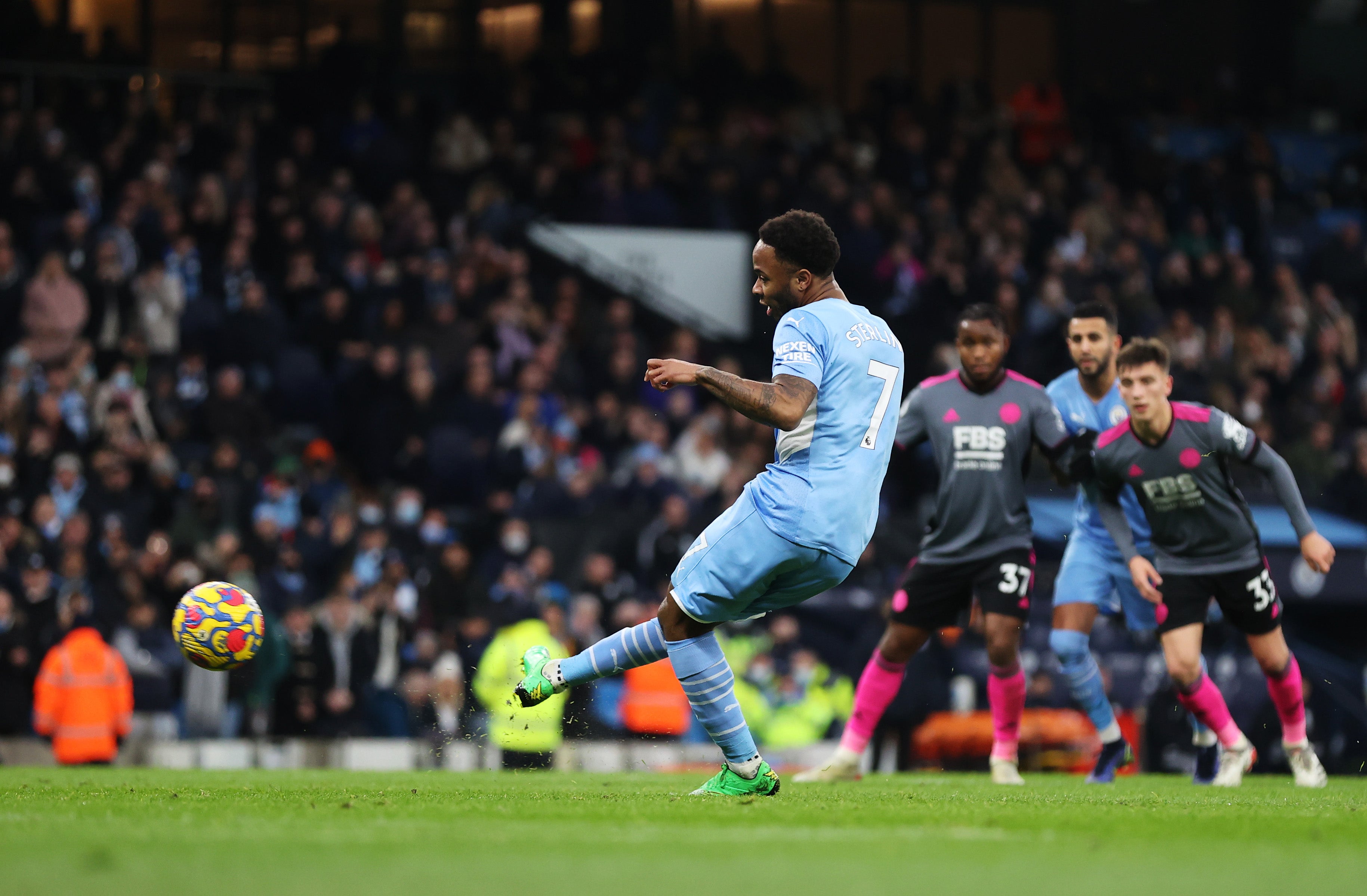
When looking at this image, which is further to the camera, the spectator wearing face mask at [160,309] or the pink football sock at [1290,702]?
the spectator wearing face mask at [160,309]

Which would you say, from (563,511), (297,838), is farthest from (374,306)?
(297,838)

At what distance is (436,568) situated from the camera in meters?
15.3

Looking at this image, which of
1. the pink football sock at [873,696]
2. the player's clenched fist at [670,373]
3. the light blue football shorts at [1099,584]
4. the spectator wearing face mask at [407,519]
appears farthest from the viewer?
the spectator wearing face mask at [407,519]

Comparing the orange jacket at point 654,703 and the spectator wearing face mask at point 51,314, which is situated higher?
the spectator wearing face mask at point 51,314

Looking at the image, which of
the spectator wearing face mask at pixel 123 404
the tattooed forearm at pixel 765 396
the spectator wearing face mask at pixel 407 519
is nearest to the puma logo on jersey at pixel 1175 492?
the tattooed forearm at pixel 765 396

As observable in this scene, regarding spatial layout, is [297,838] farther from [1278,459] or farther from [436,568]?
[436,568]

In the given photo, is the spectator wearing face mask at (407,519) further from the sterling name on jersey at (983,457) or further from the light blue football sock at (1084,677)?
the light blue football sock at (1084,677)

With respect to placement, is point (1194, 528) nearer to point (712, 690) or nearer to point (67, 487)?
point (712, 690)

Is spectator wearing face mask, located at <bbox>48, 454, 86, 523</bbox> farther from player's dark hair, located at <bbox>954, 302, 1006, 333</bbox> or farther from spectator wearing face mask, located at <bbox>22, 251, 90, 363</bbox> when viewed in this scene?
player's dark hair, located at <bbox>954, 302, 1006, 333</bbox>

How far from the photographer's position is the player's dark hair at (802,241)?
6895 mm

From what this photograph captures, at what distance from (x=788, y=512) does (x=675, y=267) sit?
14.5 metres

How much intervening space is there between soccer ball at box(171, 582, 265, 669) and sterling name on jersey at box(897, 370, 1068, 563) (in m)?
3.52

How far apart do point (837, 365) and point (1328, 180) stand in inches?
830

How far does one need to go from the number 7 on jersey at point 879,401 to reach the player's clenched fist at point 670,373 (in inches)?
35.0
